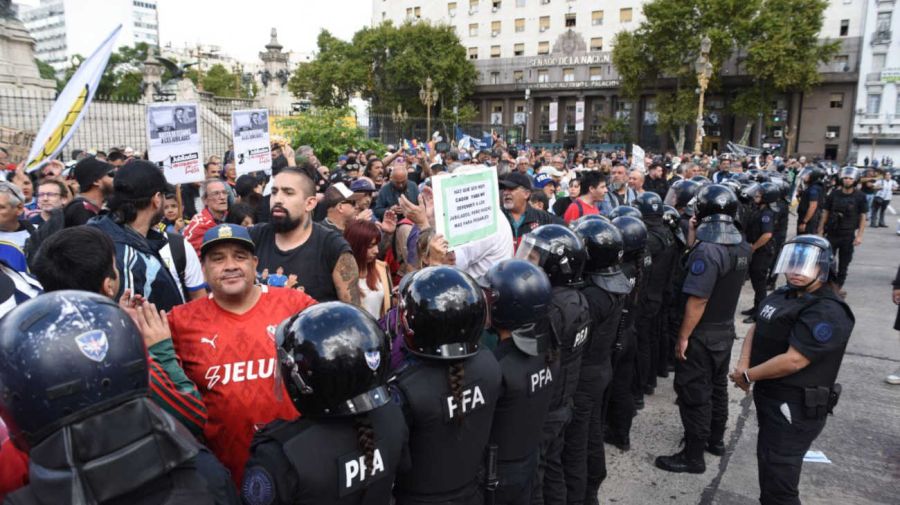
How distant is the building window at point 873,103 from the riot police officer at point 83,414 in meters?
56.3

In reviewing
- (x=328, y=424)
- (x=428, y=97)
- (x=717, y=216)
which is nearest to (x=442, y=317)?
(x=328, y=424)

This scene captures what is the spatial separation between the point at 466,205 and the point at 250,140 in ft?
15.6

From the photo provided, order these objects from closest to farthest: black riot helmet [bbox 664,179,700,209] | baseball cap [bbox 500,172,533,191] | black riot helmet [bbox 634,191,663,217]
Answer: black riot helmet [bbox 634,191,663,217] < baseball cap [bbox 500,172,533,191] < black riot helmet [bbox 664,179,700,209]

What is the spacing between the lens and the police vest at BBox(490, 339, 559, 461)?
283 cm

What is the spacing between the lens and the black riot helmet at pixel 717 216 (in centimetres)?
491

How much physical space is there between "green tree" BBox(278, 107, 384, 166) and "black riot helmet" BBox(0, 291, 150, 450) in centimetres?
1328

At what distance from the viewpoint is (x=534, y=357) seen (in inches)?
115

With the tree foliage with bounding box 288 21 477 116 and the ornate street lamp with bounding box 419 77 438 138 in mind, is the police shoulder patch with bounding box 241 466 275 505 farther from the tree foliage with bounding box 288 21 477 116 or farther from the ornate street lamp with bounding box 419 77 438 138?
the tree foliage with bounding box 288 21 477 116

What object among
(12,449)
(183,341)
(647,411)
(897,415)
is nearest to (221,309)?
(183,341)

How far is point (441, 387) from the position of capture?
2.35 metres

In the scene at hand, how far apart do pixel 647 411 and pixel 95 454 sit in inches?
217

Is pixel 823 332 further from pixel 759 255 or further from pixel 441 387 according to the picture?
pixel 759 255

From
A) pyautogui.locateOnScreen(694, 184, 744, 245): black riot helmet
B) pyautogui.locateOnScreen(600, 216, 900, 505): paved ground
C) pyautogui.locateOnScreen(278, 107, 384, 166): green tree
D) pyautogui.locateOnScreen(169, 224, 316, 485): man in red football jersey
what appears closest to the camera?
pyautogui.locateOnScreen(169, 224, 316, 485): man in red football jersey

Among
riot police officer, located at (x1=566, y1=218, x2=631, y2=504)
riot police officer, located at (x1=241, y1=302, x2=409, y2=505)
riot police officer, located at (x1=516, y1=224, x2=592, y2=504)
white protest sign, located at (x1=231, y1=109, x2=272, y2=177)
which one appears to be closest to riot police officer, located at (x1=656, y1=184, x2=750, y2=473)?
riot police officer, located at (x1=566, y1=218, x2=631, y2=504)
